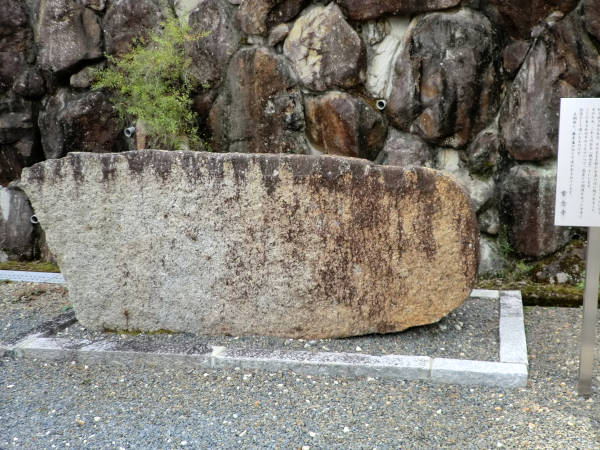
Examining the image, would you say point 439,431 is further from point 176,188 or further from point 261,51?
point 261,51

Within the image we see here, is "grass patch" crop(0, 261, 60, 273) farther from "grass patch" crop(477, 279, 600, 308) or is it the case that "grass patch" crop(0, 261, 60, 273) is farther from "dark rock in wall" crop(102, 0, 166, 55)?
"grass patch" crop(477, 279, 600, 308)

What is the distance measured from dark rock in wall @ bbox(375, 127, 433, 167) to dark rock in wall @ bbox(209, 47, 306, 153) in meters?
0.71

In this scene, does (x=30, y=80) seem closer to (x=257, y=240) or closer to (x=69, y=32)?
(x=69, y=32)

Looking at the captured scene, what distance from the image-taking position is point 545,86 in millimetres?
4172

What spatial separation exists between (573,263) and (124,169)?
3.22 m

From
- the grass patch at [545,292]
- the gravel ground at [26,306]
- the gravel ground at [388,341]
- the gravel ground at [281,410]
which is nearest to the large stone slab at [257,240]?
the gravel ground at [388,341]

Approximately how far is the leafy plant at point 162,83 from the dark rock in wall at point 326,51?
849 millimetres

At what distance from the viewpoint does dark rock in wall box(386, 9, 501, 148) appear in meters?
4.31

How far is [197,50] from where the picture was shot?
497 centimetres

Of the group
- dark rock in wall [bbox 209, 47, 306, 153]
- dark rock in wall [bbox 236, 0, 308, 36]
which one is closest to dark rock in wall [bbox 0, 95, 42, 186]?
dark rock in wall [bbox 209, 47, 306, 153]

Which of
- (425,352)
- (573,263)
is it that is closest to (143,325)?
(425,352)

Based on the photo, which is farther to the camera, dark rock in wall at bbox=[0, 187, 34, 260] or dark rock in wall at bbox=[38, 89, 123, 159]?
dark rock in wall at bbox=[0, 187, 34, 260]

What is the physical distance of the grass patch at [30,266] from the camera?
5348mm

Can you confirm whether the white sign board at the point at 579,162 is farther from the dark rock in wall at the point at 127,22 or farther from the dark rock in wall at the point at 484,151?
the dark rock in wall at the point at 127,22
